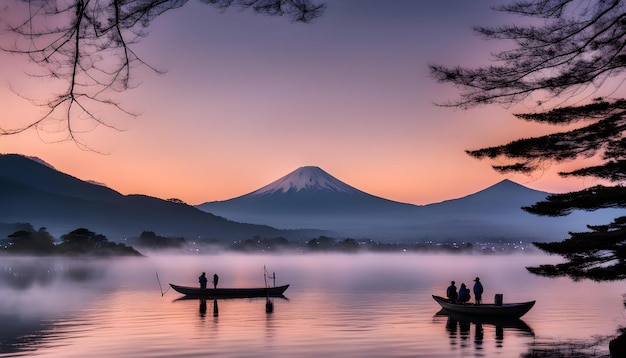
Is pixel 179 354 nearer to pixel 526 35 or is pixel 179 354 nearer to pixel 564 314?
pixel 526 35

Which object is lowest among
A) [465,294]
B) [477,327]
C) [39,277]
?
[477,327]

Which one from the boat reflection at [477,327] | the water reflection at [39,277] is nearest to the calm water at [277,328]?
the boat reflection at [477,327]

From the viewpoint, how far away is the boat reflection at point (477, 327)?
35075 millimetres

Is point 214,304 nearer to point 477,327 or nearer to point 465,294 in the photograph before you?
point 465,294

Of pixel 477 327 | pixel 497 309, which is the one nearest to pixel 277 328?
pixel 477 327

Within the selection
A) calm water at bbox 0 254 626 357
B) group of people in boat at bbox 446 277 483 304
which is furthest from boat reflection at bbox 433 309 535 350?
group of people in boat at bbox 446 277 483 304

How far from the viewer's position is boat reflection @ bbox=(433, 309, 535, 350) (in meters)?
35.1

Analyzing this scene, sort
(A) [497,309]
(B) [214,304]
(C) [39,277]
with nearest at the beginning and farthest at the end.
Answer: (A) [497,309] → (B) [214,304] → (C) [39,277]

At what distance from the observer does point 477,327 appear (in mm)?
40656

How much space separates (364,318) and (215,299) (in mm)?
19582

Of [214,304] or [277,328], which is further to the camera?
[214,304]

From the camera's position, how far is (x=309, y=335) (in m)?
37.8

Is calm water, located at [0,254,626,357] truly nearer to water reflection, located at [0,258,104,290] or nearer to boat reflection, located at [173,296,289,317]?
boat reflection, located at [173,296,289,317]

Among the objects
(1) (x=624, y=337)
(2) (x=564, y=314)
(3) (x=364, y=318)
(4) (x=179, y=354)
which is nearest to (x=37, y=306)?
(3) (x=364, y=318)
